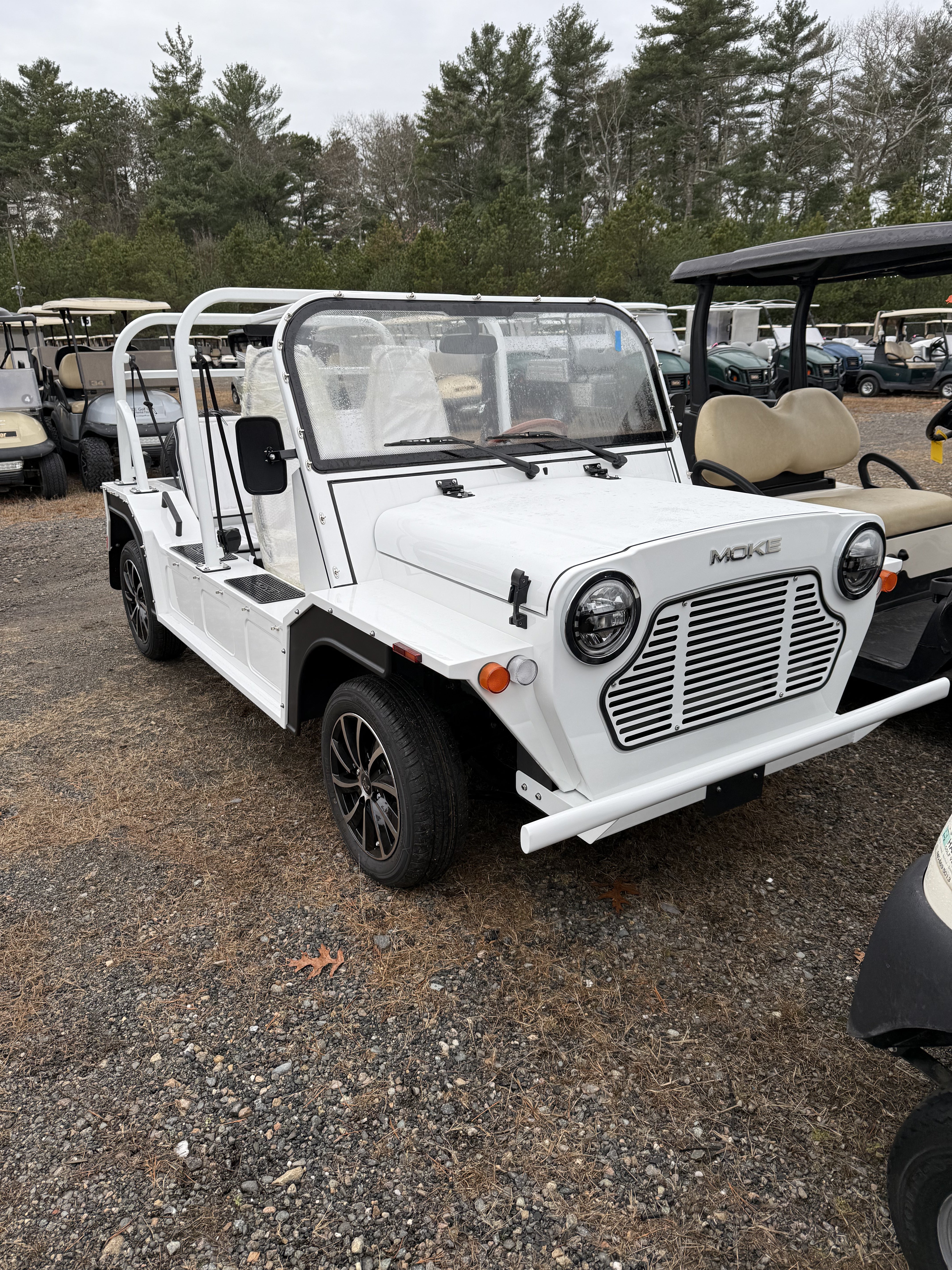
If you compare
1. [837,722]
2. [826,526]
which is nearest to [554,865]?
[837,722]

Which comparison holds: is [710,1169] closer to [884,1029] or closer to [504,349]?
[884,1029]

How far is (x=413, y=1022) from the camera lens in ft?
8.70

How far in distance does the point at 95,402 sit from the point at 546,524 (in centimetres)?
1102

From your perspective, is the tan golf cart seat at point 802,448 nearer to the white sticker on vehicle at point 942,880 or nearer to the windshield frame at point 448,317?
the windshield frame at point 448,317

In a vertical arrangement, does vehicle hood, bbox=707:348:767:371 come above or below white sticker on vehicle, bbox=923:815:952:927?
above

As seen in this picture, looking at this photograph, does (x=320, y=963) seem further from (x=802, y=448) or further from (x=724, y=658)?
(x=802, y=448)

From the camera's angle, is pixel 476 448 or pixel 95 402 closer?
pixel 476 448

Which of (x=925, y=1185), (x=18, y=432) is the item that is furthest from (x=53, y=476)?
(x=925, y=1185)

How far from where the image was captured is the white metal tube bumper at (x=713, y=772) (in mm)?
2389

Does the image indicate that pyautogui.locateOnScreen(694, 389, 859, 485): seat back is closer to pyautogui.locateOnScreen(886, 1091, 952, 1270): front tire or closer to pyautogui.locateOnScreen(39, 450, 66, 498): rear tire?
pyautogui.locateOnScreen(886, 1091, 952, 1270): front tire

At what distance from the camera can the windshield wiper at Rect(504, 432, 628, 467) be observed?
379cm

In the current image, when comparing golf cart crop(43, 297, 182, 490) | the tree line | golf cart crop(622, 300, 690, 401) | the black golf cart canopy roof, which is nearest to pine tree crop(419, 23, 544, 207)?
the tree line

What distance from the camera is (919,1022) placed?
165 centimetres

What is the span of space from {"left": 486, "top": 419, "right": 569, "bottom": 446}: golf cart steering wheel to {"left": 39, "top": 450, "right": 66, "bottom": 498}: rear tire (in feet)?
32.5
